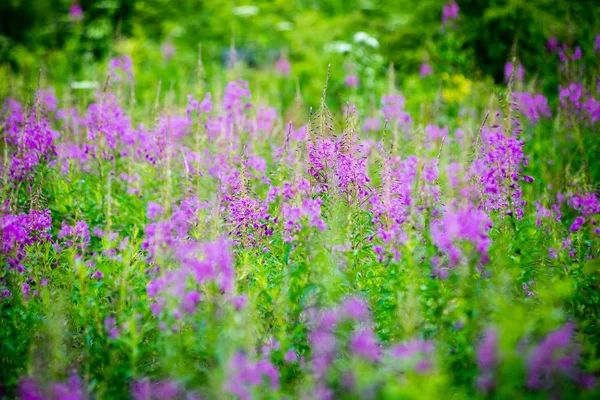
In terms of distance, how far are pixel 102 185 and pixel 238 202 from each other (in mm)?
1516

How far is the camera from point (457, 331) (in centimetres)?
287

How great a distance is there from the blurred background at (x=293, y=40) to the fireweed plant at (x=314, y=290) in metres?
2.17

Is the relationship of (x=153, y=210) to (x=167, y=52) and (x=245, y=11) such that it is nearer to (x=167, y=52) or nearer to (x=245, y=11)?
(x=167, y=52)

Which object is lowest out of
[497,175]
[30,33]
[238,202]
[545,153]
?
[30,33]

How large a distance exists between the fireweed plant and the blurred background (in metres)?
2.17

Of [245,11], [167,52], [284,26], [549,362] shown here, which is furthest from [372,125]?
[245,11]

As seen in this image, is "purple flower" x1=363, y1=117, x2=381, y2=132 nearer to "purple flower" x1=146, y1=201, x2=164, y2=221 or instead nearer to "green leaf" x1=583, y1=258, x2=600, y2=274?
"green leaf" x1=583, y1=258, x2=600, y2=274

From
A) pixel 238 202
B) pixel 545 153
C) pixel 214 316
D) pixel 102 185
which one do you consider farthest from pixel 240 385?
pixel 545 153

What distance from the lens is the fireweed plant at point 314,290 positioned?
2418 millimetres

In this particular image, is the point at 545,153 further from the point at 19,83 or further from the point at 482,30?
the point at 19,83

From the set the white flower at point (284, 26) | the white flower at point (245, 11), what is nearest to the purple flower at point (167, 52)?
the white flower at point (245, 11)

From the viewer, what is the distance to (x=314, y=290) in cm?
300

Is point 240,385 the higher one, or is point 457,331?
point 240,385

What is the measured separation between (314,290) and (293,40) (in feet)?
30.6
